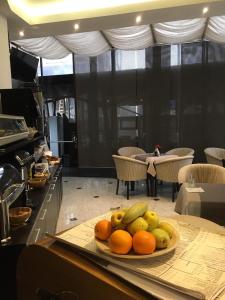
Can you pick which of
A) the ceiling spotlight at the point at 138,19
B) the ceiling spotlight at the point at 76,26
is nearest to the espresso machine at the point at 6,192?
the ceiling spotlight at the point at 76,26

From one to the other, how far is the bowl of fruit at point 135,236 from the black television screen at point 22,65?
468 centimetres

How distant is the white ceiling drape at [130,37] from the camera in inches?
217

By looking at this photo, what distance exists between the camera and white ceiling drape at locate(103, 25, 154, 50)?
5520 mm

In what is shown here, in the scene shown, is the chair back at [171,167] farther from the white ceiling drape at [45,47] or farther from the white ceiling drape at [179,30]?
the white ceiling drape at [45,47]

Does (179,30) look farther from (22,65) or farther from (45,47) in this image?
(22,65)

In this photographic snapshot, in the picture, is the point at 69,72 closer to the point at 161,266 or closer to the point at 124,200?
the point at 124,200

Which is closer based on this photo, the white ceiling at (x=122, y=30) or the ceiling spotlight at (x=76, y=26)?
the white ceiling at (x=122, y=30)

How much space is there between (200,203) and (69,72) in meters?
6.21

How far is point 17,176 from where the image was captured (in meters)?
2.35

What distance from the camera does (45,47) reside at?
6.18m

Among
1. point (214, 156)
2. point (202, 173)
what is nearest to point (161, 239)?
point (202, 173)

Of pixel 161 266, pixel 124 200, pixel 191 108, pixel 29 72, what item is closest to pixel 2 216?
pixel 161 266

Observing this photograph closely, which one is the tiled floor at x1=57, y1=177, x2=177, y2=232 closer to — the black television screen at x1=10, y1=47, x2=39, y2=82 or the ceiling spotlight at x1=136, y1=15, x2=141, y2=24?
the black television screen at x1=10, y1=47, x2=39, y2=82

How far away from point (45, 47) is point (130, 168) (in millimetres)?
3429
